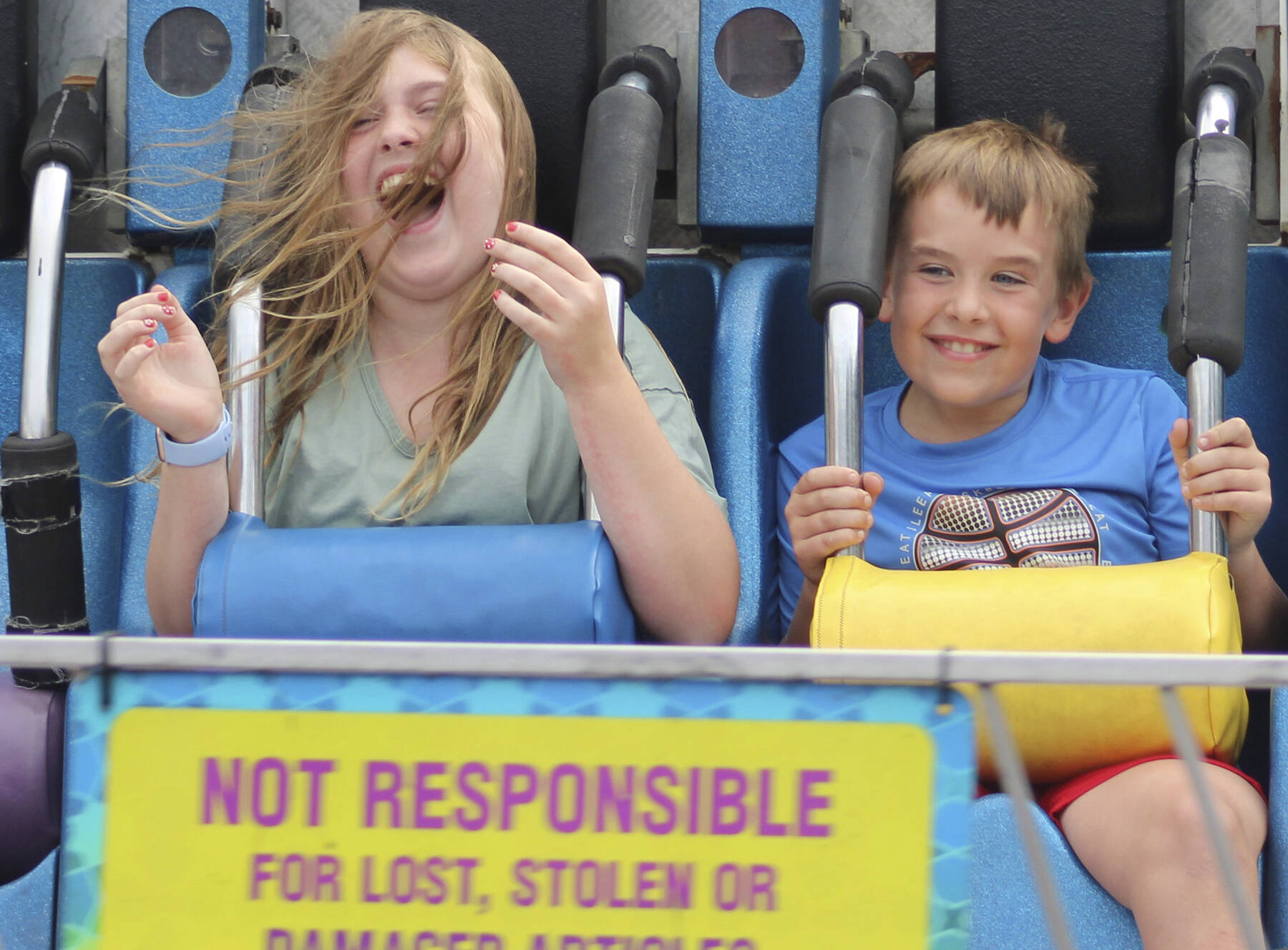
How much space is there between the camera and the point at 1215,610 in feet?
2.99

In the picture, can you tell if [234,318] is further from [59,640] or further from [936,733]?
[936,733]

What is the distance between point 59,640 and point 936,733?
35cm

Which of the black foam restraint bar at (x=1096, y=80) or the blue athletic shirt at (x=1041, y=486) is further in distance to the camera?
the black foam restraint bar at (x=1096, y=80)

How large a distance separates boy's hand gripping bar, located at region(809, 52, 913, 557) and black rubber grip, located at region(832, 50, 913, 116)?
0.06ft

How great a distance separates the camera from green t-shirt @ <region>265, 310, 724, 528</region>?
1108mm

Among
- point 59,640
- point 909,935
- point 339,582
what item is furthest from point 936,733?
point 339,582

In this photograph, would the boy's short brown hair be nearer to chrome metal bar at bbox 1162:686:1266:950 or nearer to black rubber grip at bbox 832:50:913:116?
black rubber grip at bbox 832:50:913:116

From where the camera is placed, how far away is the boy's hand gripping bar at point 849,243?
1.10 m

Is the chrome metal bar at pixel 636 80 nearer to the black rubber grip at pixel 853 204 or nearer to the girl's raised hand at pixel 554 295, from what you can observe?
the black rubber grip at pixel 853 204

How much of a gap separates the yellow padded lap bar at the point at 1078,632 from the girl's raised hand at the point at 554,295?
242 mm

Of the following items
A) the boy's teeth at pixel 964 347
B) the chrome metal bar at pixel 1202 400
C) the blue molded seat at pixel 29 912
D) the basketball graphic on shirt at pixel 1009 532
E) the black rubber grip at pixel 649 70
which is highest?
the black rubber grip at pixel 649 70

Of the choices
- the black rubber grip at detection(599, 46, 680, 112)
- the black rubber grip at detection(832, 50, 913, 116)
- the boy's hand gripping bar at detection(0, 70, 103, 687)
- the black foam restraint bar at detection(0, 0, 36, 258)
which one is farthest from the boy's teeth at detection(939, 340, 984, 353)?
the black foam restraint bar at detection(0, 0, 36, 258)

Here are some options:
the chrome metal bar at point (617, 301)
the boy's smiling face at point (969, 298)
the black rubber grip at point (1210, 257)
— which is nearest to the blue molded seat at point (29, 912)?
the chrome metal bar at point (617, 301)

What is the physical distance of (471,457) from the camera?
111 cm
